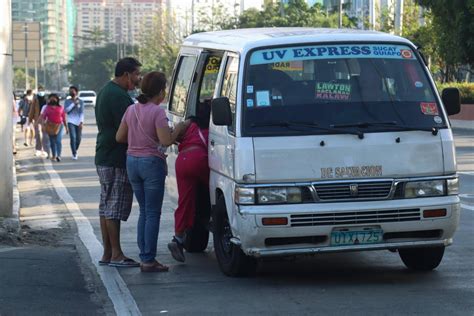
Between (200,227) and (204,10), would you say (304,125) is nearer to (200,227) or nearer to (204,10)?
(200,227)

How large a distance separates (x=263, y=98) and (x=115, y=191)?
6.64 ft

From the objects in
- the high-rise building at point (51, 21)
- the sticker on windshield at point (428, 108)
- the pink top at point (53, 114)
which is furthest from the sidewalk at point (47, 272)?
the high-rise building at point (51, 21)

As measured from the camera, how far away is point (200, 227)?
36.0ft

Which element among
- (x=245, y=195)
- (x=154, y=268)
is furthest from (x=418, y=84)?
(x=154, y=268)

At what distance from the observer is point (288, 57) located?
9.06 m

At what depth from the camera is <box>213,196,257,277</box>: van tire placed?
9.16m

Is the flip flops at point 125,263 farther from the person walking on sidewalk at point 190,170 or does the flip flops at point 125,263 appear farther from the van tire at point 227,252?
the van tire at point 227,252

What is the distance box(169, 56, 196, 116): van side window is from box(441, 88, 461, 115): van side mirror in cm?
266

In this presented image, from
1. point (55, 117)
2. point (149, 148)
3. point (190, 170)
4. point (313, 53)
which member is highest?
point (313, 53)

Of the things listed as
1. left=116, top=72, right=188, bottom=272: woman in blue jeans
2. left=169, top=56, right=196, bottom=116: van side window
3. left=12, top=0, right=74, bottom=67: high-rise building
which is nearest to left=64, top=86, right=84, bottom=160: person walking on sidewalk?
left=169, top=56, right=196, bottom=116: van side window

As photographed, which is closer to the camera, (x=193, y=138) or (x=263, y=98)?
(x=263, y=98)

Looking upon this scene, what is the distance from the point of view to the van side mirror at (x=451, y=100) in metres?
9.37

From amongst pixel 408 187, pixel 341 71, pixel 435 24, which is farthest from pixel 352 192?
pixel 435 24

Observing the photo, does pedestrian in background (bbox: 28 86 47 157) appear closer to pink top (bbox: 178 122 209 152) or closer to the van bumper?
pink top (bbox: 178 122 209 152)
